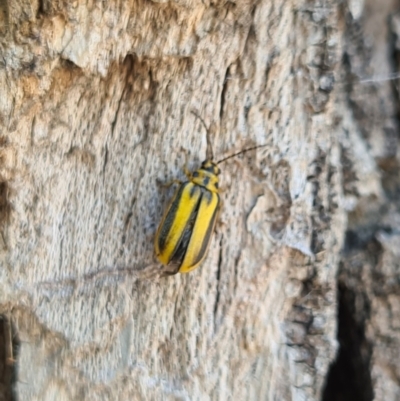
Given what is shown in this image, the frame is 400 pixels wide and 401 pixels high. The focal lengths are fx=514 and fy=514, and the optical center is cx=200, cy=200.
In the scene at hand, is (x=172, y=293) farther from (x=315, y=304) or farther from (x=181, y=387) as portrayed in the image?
(x=315, y=304)

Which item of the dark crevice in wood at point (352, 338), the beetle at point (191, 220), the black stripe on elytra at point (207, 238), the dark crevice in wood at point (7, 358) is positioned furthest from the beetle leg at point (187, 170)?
the dark crevice in wood at point (7, 358)

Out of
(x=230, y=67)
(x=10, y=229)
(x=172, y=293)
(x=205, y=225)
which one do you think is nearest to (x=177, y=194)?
(x=205, y=225)

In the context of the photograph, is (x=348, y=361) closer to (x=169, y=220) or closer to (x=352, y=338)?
(x=352, y=338)

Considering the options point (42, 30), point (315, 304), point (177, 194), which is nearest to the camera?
point (42, 30)

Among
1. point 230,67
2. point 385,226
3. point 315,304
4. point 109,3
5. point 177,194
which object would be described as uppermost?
point 109,3

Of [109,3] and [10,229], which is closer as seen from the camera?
[109,3]

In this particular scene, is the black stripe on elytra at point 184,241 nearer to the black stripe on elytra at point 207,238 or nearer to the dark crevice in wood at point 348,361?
the black stripe on elytra at point 207,238
